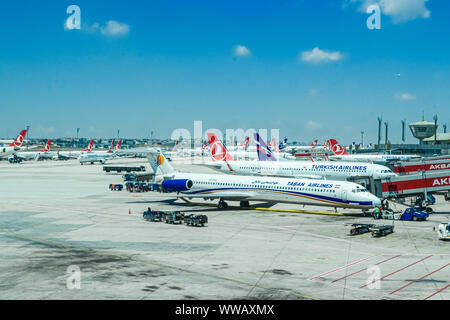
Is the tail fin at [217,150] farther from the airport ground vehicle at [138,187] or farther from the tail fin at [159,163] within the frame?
the tail fin at [159,163]

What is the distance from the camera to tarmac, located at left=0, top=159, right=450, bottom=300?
2556cm

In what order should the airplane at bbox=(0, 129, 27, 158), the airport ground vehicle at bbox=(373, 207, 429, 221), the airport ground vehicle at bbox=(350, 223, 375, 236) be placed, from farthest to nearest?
the airplane at bbox=(0, 129, 27, 158), the airport ground vehicle at bbox=(373, 207, 429, 221), the airport ground vehicle at bbox=(350, 223, 375, 236)

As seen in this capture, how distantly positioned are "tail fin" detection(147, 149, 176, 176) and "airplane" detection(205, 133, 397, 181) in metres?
25.7

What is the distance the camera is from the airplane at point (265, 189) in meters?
52.2

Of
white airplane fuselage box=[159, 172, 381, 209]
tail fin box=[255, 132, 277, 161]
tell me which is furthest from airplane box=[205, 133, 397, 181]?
white airplane fuselage box=[159, 172, 381, 209]

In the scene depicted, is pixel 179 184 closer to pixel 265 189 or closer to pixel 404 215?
pixel 265 189

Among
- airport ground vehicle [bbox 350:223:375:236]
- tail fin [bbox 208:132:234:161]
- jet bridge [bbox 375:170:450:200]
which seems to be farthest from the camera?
tail fin [bbox 208:132:234:161]

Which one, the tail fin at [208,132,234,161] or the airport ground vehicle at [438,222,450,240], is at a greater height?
the tail fin at [208,132,234,161]

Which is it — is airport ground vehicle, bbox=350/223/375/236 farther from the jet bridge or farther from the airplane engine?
the airplane engine

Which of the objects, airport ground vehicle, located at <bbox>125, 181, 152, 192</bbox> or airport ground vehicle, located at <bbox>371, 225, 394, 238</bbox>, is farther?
airport ground vehicle, located at <bbox>125, 181, 152, 192</bbox>

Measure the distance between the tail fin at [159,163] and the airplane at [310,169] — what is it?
25.7 metres

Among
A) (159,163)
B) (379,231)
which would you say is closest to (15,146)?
(159,163)
